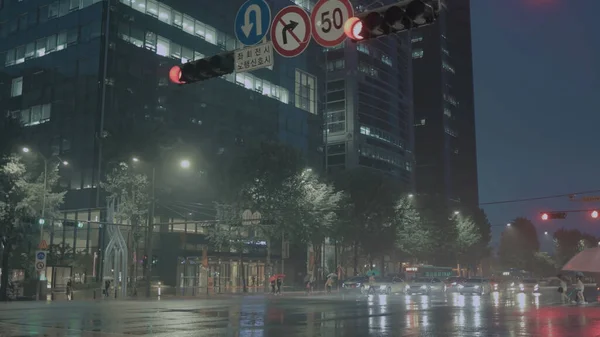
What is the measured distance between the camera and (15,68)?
65.8 m

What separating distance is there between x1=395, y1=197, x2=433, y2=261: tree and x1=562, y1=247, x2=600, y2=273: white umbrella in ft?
112

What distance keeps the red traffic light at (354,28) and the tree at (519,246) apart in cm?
13247

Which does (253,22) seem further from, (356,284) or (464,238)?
(464,238)

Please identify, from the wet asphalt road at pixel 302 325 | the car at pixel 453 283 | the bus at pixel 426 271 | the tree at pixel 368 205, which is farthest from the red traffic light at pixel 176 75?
the bus at pixel 426 271

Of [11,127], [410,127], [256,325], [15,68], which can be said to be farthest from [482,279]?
[410,127]

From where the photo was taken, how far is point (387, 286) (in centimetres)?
5394

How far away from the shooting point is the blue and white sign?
12.4m

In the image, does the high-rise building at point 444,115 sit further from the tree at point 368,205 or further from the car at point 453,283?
the car at point 453,283

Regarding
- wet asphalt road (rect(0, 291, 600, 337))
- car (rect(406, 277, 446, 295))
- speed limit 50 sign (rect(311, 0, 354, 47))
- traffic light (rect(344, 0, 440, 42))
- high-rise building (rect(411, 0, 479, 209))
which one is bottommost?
car (rect(406, 277, 446, 295))

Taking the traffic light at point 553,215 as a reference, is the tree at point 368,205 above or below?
above

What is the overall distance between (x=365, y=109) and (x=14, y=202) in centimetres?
7956

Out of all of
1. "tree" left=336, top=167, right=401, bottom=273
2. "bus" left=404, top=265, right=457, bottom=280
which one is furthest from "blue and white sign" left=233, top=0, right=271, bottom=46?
"bus" left=404, top=265, right=457, bottom=280

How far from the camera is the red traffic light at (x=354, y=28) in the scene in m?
10.6

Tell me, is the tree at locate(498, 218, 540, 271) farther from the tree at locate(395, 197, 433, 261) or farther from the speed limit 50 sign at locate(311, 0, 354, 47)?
the speed limit 50 sign at locate(311, 0, 354, 47)
